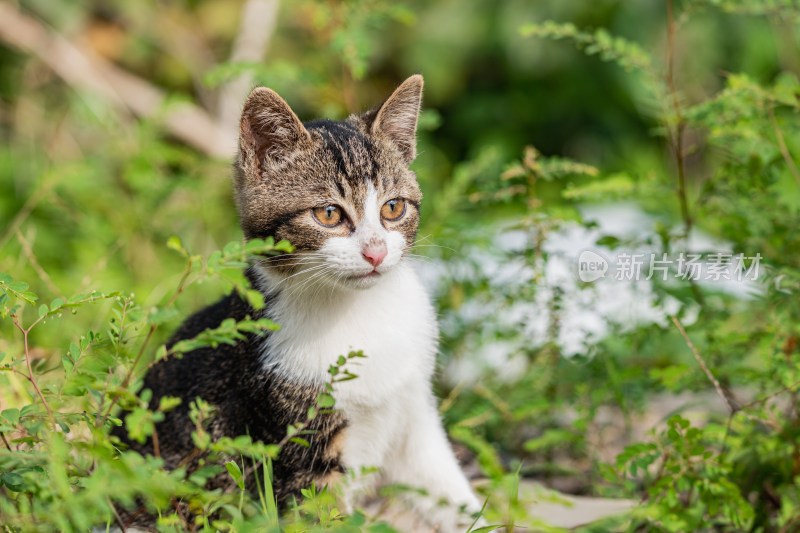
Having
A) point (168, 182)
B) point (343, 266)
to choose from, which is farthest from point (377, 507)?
point (168, 182)

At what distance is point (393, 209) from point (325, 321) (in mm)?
410

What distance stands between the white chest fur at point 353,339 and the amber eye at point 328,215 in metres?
0.21

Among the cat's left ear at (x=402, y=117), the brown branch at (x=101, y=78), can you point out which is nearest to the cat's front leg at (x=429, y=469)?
the cat's left ear at (x=402, y=117)

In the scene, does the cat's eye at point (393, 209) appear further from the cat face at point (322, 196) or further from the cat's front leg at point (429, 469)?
the cat's front leg at point (429, 469)

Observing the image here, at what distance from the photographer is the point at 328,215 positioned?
7.27 feet

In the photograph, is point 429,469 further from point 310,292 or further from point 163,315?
point 163,315

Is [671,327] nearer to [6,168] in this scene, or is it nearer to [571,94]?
[571,94]

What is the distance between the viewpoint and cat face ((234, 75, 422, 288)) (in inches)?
83.8

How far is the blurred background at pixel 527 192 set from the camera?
2604 mm

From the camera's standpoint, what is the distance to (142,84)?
6.58 metres

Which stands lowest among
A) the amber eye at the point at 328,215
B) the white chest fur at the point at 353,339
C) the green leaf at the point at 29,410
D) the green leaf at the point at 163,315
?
the white chest fur at the point at 353,339

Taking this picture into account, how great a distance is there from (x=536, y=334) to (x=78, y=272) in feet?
8.72

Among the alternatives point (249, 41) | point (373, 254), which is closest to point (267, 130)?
point (373, 254)

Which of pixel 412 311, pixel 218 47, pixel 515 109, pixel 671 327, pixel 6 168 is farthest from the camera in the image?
pixel 218 47
